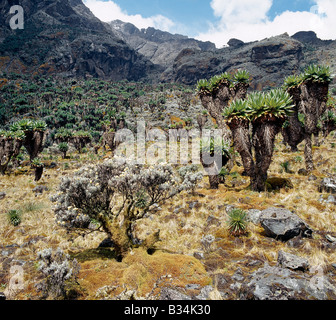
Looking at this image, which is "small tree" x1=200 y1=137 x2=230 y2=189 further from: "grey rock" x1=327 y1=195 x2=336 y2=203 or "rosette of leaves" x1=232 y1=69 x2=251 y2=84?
"grey rock" x1=327 y1=195 x2=336 y2=203

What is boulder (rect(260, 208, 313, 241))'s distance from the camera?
25.2 ft

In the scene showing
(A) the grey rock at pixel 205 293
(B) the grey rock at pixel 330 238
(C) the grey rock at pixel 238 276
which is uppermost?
(B) the grey rock at pixel 330 238

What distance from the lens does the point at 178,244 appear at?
8828 millimetres

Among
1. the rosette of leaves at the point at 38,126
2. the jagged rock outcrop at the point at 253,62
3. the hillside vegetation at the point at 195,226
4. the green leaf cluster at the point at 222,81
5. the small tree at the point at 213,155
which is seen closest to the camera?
the hillside vegetation at the point at 195,226

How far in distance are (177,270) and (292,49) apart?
167802 mm

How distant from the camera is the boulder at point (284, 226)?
302 inches

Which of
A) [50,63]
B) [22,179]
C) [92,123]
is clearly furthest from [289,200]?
[50,63]

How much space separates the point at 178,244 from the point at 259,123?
841 centimetres

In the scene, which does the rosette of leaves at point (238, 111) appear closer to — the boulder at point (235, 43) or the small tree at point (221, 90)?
the small tree at point (221, 90)

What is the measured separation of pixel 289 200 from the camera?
11172mm

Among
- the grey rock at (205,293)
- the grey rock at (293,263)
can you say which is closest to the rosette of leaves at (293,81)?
the grey rock at (293,263)

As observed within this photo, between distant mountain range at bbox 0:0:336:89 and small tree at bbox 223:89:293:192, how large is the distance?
4725 inches

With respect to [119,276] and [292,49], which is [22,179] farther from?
[292,49]

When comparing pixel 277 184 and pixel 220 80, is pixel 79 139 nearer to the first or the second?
pixel 220 80
